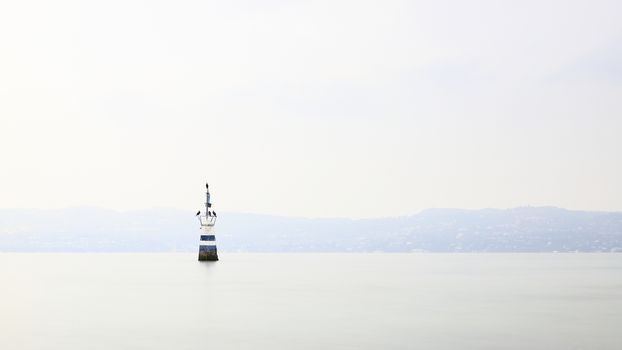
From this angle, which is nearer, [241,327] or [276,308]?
[241,327]

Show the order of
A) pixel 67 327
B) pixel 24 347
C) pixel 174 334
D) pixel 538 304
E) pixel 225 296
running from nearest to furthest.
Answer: pixel 24 347, pixel 174 334, pixel 67 327, pixel 538 304, pixel 225 296

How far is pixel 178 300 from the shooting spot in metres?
69.9

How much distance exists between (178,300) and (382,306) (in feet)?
61.2

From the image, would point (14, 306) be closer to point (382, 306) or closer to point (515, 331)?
point (382, 306)

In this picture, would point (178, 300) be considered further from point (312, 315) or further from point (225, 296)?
point (312, 315)

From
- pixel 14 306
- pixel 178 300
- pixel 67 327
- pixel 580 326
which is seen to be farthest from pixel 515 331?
pixel 14 306

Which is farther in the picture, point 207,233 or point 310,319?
point 207,233

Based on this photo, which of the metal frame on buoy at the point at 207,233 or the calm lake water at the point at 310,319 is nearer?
the calm lake water at the point at 310,319

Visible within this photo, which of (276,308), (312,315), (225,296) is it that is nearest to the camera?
(312,315)

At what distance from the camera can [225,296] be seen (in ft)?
244

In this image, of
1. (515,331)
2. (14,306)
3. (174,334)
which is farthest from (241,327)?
(14,306)

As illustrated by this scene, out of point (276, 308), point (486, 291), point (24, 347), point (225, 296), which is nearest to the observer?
point (24, 347)

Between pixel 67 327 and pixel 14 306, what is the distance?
65.6 ft

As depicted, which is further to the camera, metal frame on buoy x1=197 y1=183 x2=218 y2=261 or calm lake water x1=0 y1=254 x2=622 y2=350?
metal frame on buoy x1=197 y1=183 x2=218 y2=261
